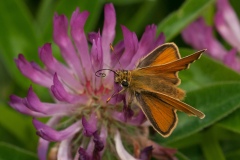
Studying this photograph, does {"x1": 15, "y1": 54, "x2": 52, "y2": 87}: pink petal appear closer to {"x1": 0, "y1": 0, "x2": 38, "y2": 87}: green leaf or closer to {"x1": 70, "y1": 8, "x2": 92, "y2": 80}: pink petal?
{"x1": 70, "y1": 8, "x2": 92, "y2": 80}: pink petal

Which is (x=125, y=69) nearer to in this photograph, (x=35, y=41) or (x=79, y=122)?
(x=79, y=122)

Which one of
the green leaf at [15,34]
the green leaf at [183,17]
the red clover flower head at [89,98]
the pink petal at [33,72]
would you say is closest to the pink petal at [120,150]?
the red clover flower head at [89,98]

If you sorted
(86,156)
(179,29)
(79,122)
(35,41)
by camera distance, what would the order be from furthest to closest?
1. (35,41)
2. (179,29)
3. (79,122)
4. (86,156)

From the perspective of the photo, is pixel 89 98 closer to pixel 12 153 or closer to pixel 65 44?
pixel 65 44

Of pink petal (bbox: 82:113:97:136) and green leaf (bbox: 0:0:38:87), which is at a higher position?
green leaf (bbox: 0:0:38:87)

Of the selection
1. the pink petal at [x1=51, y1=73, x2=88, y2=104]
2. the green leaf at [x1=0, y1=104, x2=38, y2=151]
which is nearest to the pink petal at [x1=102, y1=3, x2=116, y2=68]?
the pink petal at [x1=51, y1=73, x2=88, y2=104]

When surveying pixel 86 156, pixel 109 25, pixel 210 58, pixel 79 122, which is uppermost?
pixel 210 58

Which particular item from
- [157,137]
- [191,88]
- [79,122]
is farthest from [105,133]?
[191,88]
